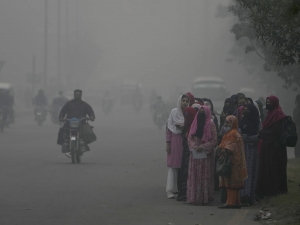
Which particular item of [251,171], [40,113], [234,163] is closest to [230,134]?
[234,163]

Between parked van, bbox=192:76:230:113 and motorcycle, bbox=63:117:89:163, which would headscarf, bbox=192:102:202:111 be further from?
parked van, bbox=192:76:230:113

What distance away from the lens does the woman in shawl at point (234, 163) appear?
40.8ft

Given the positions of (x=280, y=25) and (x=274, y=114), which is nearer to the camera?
(x=280, y=25)

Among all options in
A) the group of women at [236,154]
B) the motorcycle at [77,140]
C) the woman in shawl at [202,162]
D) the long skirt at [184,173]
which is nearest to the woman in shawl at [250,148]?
the group of women at [236,154]

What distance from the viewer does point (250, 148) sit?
13.1 metres

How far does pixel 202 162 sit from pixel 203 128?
0.50 meters

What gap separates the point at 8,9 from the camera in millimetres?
103062

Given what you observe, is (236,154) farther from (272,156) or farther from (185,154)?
(185,154)

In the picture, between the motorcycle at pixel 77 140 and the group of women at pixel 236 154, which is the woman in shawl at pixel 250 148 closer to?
the group of women at pixel 236 154

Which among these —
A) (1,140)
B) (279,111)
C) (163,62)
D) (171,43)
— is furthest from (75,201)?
(171,43)

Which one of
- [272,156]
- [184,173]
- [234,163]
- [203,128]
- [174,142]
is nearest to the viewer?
[234,163]

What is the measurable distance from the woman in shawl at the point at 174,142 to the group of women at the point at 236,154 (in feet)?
0.29

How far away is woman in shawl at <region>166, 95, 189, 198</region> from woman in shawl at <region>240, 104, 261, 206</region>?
1140 millimetres

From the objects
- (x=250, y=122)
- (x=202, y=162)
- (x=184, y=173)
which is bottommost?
(x=184, y=173)
